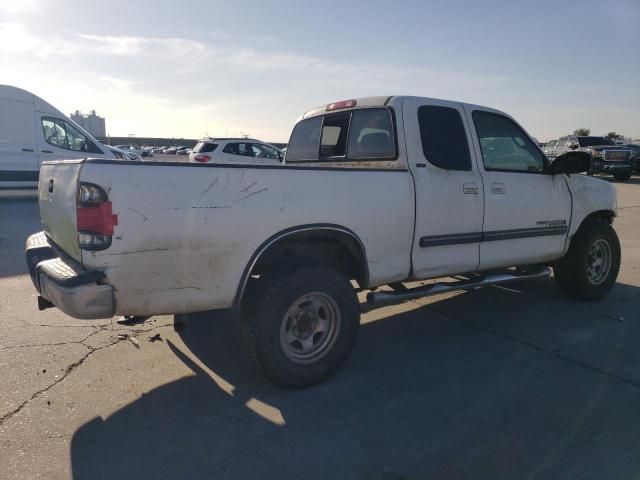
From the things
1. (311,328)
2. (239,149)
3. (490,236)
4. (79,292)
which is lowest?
(311,328)

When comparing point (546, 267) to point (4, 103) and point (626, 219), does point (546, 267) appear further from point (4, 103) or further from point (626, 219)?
point (4, 103)

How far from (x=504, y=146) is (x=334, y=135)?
1.68 meters

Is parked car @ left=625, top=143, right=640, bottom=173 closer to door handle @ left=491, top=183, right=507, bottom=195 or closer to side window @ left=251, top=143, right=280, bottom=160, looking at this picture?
side window @ left=251, top=143, right=280, bottom=160

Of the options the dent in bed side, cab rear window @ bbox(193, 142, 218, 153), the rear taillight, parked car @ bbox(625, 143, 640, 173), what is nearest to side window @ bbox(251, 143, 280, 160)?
cab rear window @ bbox(193, 142, 218, 153)

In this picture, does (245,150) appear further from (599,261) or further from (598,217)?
(599,261)

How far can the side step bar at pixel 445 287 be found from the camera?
382 cm

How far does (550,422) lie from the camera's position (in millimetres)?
2895

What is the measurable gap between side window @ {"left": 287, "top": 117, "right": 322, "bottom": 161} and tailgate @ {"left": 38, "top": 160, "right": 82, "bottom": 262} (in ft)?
8.38

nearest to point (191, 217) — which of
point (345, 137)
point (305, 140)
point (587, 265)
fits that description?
point (345, 137)

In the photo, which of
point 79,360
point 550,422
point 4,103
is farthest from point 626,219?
point 4,103

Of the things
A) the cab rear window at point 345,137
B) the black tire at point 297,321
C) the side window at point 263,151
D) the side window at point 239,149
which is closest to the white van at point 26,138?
the side window at point 239,149

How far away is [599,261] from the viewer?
537 centimetres

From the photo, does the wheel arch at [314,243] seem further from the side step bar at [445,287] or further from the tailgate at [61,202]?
the tailgate at [61,202]

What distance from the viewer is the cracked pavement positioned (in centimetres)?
251
